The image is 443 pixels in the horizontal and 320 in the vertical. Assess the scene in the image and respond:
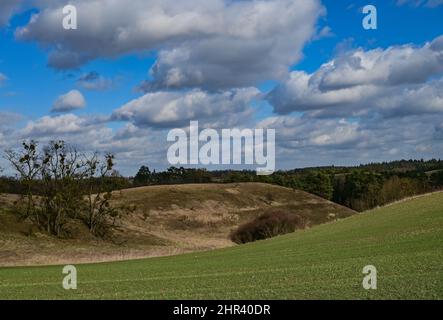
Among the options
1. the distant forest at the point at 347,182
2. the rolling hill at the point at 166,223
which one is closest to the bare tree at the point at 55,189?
the rolling hill at the point at 166,223

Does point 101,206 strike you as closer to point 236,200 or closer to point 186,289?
point 236,200

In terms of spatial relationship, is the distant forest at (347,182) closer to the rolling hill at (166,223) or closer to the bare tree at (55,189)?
the rolling hill at (166,223)

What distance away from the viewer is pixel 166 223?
4114 inches

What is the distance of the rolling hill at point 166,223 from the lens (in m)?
59.1

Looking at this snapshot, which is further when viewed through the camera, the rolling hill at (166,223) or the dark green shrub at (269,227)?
the dark green shrub at (269,227)

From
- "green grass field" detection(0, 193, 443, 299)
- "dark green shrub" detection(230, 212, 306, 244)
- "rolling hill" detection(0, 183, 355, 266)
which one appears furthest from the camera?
"dark green shrub" detection(230, 212, 306, 244)

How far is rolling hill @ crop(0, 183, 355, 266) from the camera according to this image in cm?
5909

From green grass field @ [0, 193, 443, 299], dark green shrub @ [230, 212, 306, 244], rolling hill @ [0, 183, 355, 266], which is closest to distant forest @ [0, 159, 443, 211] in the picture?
rolling hill @ [0, 183, 355, 266]

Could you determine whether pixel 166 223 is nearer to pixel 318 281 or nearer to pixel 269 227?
pixel 269 227

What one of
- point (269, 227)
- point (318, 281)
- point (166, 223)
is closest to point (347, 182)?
point (166, 223)

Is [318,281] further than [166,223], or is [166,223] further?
[166,223]

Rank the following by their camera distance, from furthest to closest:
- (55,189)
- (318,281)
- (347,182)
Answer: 1. (347,182)
2. (55,189)
3. (318,281)

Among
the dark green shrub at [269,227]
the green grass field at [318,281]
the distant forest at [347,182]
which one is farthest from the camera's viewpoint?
the distant forest at [347,182]

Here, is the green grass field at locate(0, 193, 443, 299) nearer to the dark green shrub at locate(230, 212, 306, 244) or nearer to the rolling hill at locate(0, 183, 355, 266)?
the rolling hill at locate(0, 183, 355, 266)
